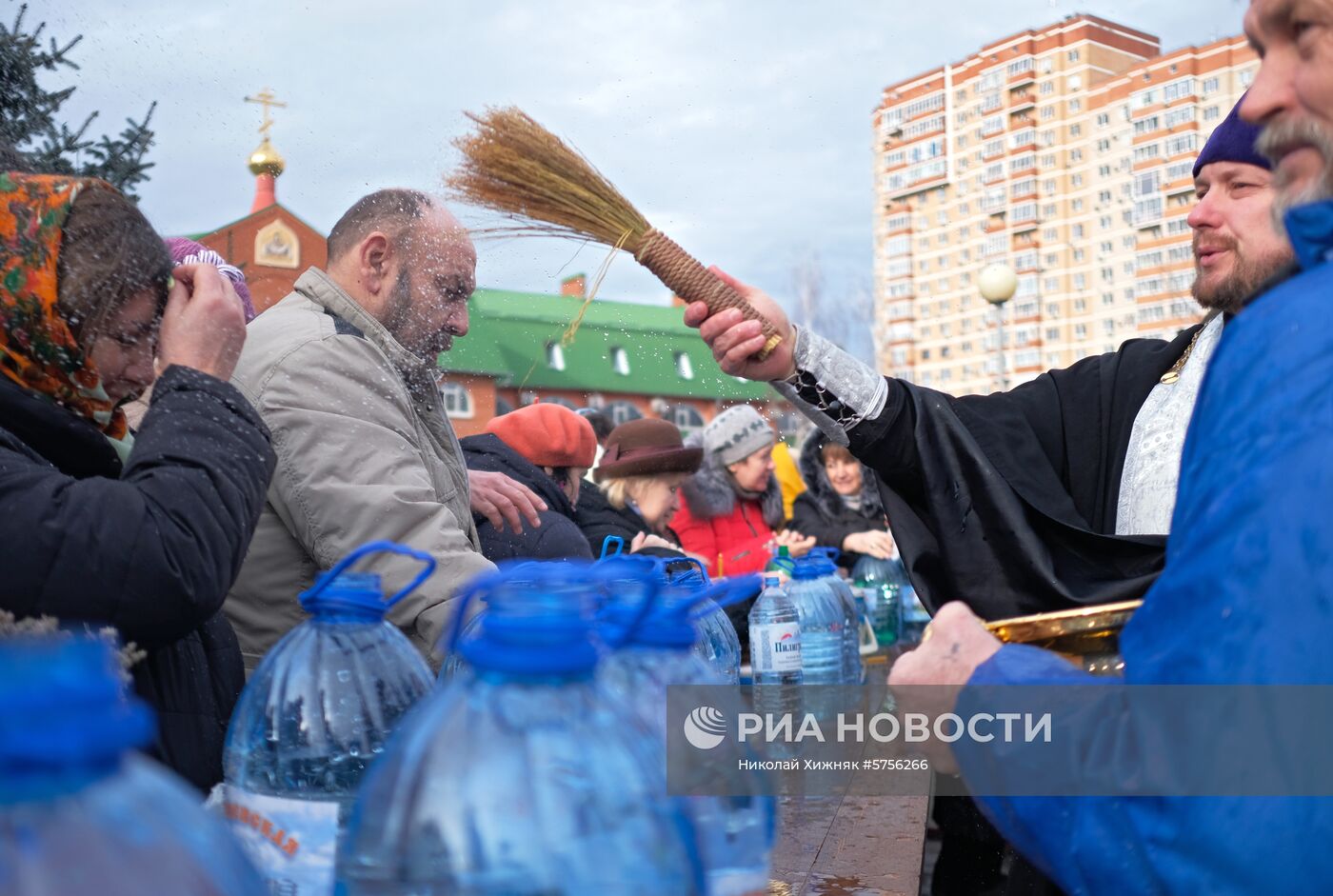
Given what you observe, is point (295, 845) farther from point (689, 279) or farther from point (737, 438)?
point (737, 438)

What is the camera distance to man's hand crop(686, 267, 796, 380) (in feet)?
7.38

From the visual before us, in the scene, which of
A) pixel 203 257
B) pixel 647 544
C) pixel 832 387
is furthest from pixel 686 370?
pixel 832 387

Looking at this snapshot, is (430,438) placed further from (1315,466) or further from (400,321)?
(1315,466)

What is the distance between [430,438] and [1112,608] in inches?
62.6

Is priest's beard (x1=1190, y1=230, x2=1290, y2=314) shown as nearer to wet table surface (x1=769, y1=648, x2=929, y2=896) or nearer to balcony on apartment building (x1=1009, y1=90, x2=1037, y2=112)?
wet table surface (x1=769, y1=648, x2=929, y2=896)

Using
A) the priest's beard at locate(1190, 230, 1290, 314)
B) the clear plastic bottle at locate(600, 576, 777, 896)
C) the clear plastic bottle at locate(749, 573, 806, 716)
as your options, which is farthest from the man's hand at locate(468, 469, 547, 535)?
the clear plastic bottle at locate(600, 576, 777, 896)

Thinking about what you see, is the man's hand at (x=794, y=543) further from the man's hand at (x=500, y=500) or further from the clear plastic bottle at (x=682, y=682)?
the clear plastic bottle at (x=682, y=682)

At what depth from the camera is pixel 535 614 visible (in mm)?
784

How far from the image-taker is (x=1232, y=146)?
2.34m

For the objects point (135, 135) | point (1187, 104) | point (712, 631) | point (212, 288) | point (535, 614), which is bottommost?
point (712, 631)

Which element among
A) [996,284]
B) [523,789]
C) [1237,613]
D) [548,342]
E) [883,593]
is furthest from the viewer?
[996,284]

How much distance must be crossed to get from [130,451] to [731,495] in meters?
4.89

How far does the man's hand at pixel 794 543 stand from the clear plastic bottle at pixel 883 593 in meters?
0.34

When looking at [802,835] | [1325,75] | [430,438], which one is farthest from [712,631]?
[1325,75]
